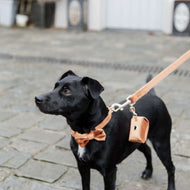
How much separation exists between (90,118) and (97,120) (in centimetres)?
5

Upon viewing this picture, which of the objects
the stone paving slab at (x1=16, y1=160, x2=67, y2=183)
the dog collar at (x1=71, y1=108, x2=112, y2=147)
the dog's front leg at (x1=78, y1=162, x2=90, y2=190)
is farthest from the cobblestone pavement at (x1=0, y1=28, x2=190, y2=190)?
the dog collar at (x1=71, y1=108, x2=112, y2=147)

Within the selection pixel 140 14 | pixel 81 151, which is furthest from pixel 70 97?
pixel 140 14

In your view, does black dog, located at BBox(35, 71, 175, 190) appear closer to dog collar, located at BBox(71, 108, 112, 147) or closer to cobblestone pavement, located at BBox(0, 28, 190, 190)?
dog collar, located at BBox(71, 108, 112, 147)

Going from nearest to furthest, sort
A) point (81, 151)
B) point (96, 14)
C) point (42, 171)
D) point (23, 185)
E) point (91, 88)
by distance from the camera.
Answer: point (91, 88), point (81, 151), point (23, 185), point (42, 171), point (96, 14)

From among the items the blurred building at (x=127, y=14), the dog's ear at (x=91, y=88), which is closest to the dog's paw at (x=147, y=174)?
the dog's ear at (x=91, y=88)

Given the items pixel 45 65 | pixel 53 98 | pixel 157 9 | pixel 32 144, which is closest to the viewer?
pixel 53 98

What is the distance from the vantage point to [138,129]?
102 inches

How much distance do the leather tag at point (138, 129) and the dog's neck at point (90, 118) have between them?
0.23 m

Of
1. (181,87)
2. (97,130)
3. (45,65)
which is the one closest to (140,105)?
(97,130)

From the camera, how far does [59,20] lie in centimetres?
1066

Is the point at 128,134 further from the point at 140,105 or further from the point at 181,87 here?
the point at 181,87

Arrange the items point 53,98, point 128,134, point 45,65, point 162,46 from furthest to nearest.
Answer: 1. point 162,46
2. point 45,65
3. point 128,134
4. point 53,98

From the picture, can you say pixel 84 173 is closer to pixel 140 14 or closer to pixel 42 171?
pixel 42 171

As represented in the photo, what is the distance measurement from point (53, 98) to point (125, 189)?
117 cm
